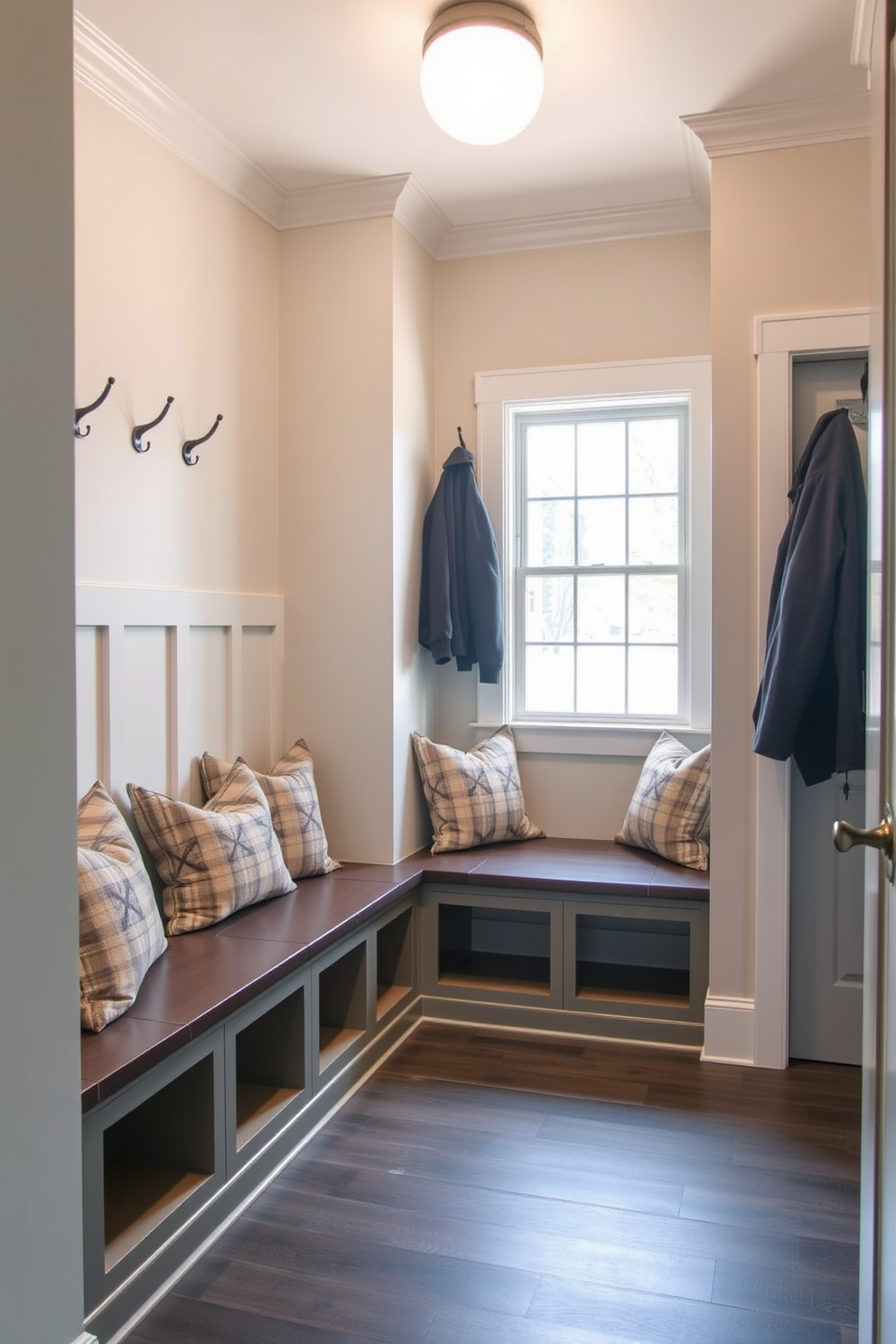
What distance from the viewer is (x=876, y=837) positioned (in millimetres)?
1219

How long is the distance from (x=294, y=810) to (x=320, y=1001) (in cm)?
57

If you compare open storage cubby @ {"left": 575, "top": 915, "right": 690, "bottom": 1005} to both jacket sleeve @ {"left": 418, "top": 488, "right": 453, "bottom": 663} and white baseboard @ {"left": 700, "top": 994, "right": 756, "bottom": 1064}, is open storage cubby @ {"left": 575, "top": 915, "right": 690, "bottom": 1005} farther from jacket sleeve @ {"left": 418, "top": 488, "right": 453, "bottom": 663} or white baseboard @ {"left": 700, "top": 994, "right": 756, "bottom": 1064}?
jacket sleeve @ {"left": 418, "top": 488, "right": 453, "bottom": 663}

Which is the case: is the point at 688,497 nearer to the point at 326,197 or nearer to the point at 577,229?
the point at 577,229

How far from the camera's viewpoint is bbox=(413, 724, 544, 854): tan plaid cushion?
363 cm

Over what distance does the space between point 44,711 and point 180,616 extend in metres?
1.47

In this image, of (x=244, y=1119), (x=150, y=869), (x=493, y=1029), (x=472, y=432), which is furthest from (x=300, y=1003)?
(x=472, y=432)

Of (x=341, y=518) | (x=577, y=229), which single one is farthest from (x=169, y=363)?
(x=577, y=229)

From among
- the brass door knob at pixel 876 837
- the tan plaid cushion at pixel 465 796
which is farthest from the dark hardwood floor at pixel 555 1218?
the brass door knob at pixel 876 837

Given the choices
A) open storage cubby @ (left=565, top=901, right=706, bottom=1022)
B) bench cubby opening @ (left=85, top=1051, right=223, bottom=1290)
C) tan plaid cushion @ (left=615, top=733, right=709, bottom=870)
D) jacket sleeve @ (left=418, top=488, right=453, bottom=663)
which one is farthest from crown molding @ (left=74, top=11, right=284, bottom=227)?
open storage cubby @ (left=565, top=901, right=706, bottom=1022)

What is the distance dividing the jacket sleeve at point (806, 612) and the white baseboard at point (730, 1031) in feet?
2.61

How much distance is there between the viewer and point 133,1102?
1.96 m

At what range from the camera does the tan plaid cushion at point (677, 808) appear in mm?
3379

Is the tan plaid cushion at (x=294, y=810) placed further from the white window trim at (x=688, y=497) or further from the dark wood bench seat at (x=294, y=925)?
the white window trim at (x=688, y=497)

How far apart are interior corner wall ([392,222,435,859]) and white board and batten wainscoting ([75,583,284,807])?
0.42m
